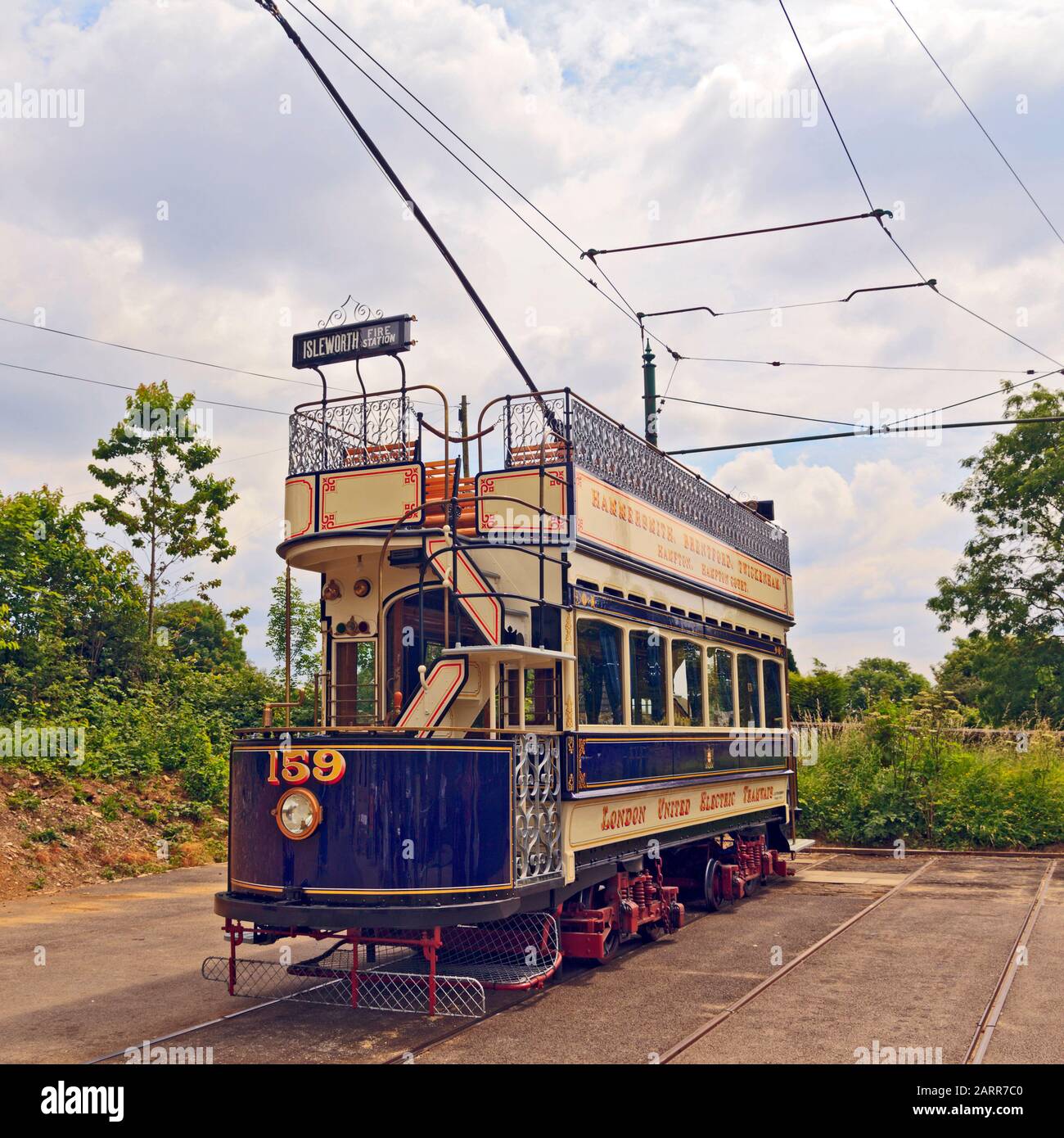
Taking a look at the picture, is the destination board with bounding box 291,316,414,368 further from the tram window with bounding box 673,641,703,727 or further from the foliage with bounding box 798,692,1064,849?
the foliage with bounding box 798,692,1064,849

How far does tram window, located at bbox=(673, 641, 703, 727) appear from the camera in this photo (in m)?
11.8

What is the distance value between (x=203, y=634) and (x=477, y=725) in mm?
36664

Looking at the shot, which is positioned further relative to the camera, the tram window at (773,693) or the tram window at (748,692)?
the tram window at (773,693)

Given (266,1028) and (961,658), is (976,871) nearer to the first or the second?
(266,1028)

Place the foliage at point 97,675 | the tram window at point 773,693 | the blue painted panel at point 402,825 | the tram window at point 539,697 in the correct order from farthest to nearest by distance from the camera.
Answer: the foliage at point 97,675 < the tram window at point 773,693 < the tram window at point 539,697 < the blue painted panel at point 402,825

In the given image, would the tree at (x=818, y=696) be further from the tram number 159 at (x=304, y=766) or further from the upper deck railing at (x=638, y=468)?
the tram number 159 at (x=304, y=766)

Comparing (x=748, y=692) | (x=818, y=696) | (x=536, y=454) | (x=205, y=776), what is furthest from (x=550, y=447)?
(x=818, y=696)

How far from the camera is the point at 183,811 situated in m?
19.5

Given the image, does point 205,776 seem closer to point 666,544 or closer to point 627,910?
point 666,544

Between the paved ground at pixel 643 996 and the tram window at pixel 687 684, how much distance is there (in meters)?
2.18

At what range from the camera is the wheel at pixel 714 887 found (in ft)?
43.4

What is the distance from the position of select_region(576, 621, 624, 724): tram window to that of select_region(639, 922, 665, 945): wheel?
2.28m

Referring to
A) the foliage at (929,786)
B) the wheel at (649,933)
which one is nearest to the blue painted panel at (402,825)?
the wheel at (649,933)

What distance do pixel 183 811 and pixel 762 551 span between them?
34.8 ft
